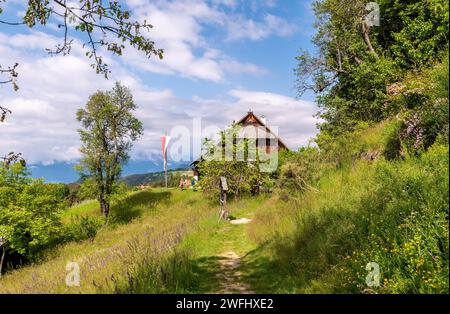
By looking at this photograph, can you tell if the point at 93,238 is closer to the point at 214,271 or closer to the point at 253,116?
the point at 214,271

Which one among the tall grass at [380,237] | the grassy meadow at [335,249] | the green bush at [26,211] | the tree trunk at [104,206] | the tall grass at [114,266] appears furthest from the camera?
the tree trunk at [104,206]

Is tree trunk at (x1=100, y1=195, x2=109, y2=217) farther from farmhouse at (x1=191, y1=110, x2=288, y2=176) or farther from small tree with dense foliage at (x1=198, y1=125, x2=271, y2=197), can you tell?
farmhouse at (x1=191, y1=110, x2=288, y2=176)

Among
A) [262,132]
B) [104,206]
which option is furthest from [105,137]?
[262,132]

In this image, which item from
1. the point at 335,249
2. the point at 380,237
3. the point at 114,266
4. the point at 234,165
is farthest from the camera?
the point at 234,165

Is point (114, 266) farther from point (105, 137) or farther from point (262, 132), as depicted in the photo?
point (262, 132)

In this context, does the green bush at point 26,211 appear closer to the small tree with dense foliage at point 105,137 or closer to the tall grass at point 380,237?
the small tree with dense foliage at point 105,137

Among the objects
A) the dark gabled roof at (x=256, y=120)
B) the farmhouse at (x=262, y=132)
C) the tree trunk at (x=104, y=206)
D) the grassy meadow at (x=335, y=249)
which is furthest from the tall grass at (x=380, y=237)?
the dark gabled roof at (x=256, y=120)

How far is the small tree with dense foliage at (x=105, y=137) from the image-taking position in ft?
102

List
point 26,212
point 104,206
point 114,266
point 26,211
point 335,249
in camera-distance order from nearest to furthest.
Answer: point 335,249
point 114,266
point 26,212
point 26,211
point 104,206

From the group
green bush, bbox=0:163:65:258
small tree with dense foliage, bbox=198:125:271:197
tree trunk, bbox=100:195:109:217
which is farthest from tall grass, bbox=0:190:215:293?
small tree with dense foliage, bbox=198:125:271:197

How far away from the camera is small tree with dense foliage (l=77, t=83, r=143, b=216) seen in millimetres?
30984

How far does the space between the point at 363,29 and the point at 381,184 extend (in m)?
19.1

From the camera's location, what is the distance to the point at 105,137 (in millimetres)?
32156

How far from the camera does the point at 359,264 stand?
524 centimetres
